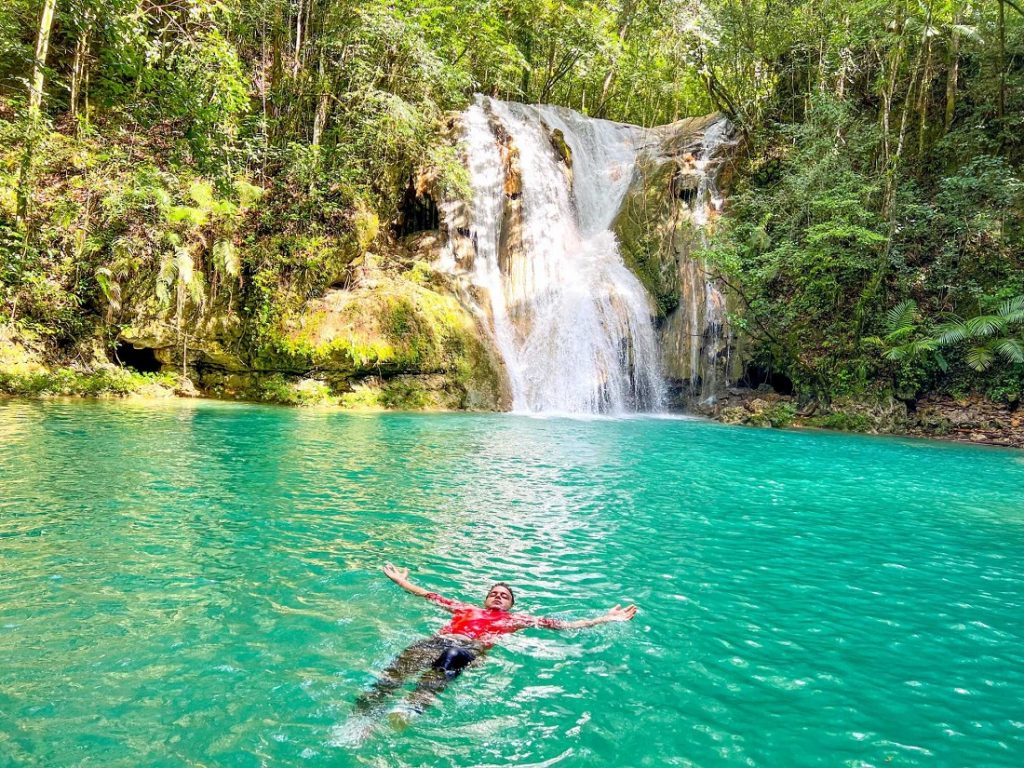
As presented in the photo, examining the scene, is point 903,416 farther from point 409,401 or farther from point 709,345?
point 409,401

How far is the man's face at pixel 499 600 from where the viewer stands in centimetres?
400

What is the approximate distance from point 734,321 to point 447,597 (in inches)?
692

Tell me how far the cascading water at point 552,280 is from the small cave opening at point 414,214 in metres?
1.40

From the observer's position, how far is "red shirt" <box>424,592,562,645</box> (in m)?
3.83

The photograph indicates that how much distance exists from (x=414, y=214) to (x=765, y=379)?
13.4m

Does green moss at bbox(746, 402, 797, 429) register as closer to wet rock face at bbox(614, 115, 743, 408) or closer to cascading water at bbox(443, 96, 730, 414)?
wet rock face at bbox(614, 115, 743, 408)

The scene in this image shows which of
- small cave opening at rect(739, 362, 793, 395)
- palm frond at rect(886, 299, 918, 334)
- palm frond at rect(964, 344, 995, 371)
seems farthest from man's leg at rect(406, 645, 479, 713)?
small cave opening at rect(739, 362, 793, 395)

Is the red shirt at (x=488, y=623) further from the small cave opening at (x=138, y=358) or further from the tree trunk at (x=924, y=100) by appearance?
the tree trunk at (x=924, y=100)

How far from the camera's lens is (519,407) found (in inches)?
762

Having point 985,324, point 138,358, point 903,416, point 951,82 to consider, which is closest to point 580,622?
point 985,324

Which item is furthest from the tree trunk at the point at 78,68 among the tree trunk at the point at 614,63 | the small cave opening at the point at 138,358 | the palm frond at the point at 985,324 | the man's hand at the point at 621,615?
the palm frond at the point at 985,324

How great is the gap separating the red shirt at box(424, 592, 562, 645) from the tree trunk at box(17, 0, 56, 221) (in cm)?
1292

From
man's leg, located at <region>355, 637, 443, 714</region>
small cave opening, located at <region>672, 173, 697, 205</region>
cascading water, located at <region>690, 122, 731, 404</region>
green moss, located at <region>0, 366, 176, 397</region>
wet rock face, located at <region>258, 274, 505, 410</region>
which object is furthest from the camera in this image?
small cave opening, located at <region>672, 173, 697, 205</region>

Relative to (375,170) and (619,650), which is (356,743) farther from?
(375,170)
